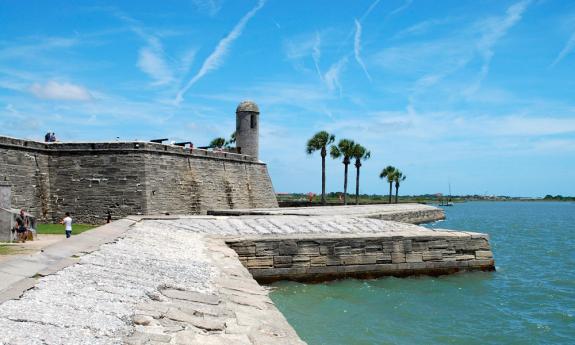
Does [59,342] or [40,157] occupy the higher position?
[40,157]

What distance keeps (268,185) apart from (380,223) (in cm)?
1831

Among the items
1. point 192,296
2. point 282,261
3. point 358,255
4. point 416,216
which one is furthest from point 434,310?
point 416,216

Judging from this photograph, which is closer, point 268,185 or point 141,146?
point 141,146

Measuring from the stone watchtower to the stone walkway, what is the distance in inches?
956

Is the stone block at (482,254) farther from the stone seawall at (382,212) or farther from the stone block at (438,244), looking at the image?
the stone seawall at (382,212)

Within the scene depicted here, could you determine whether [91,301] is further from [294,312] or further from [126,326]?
[294,312]

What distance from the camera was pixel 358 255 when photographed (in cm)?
1263

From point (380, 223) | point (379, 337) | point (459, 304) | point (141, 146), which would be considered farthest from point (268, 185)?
point (379, 337)

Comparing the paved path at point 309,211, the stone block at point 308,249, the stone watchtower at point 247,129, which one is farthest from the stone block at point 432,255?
the stone watchtower at point 247,129


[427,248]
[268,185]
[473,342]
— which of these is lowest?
[473,342]

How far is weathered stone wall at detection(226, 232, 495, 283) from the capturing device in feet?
38.3

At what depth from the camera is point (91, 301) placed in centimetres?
471

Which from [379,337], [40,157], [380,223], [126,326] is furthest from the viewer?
[40,157]

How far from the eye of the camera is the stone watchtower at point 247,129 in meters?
33.8
